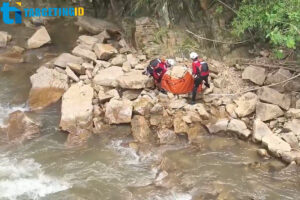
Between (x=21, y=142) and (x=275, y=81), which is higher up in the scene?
(x=275, y=81)

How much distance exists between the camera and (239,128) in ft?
30.3

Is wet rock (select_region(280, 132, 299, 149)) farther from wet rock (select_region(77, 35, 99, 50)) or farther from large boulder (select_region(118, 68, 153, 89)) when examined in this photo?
wet rock (select_region(77, 35, 99, 50))

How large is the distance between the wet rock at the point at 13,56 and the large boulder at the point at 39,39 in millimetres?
402

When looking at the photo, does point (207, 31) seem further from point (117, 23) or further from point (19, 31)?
point (19, 31)

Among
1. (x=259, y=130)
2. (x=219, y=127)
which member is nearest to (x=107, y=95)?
(x=219, y=127)

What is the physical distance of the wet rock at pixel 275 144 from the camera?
8.53m

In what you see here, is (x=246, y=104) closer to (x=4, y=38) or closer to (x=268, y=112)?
(x=268, y=112)

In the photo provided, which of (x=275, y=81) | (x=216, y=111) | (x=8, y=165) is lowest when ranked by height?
(x=8, y=165)

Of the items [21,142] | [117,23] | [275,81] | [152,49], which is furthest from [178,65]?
[21,142]

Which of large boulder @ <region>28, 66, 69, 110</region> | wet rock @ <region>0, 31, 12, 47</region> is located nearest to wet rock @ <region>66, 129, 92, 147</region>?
large boulder @ <region>28, 66, 69, 110</region>

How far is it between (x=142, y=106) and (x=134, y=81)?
3.12ft

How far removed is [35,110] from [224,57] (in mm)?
5536

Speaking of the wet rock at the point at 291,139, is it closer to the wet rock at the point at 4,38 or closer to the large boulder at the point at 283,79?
the large boulder at the point at 283,79

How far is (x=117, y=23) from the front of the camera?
1391 cm
